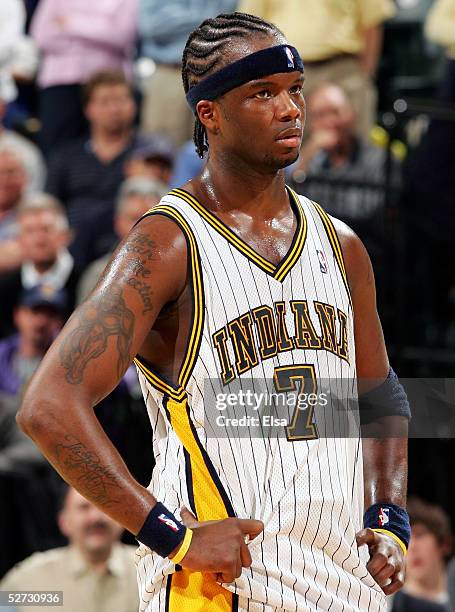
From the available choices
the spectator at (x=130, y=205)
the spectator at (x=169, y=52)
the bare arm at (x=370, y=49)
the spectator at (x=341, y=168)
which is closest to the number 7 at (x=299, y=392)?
the spectator at (x=341, y=168)

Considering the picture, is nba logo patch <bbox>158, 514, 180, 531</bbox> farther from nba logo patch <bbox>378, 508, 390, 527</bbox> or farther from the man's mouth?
the man's mouth

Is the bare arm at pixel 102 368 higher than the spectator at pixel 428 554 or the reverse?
higher

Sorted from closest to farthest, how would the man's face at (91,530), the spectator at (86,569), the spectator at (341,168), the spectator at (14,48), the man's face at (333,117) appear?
the spectator at (86,569) → the man's face at (91,530) → the spectator at (341,168) → the man's face at (333,117) → the spectator at (14,48)

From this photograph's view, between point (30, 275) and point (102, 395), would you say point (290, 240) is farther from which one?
point (30, 275)

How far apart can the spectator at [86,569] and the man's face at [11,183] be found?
303cm

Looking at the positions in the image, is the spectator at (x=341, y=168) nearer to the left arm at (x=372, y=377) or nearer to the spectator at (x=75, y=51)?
the spectator at (x=75, y=51)

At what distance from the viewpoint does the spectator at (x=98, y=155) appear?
808 cm

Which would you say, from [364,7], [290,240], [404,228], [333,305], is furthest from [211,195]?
[364,7]

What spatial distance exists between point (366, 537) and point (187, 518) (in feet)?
1.57

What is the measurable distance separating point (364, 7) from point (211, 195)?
505 centimetres

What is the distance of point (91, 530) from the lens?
5.89 m

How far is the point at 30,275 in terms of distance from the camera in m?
7.60

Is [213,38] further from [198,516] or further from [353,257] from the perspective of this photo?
[198,516]

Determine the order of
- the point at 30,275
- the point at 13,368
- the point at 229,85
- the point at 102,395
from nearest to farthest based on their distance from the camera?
the point at 102,395
the point at 229,85
the point at 13,368
the point at 30,275
